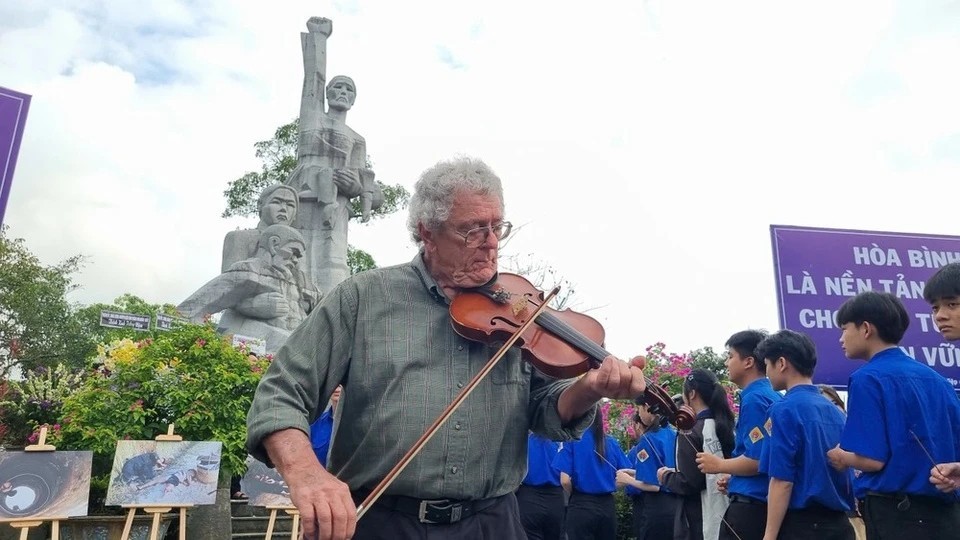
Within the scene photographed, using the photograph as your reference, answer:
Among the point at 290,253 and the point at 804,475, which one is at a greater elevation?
the point at 290,253

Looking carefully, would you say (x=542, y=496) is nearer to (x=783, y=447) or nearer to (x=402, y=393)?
(x=783, y=447)

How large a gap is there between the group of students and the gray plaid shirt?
5.30 feet

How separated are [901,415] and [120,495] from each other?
4.88 meters

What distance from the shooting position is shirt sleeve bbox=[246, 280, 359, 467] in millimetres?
1626

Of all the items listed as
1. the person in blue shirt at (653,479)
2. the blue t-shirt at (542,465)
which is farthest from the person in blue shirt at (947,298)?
the blue t-shirt at (542,465)

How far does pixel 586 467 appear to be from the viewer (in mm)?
6223

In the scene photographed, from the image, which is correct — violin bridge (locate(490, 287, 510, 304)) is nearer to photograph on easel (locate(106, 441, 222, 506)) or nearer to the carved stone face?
photograph on easel (locate(106, 441, 222, 506))

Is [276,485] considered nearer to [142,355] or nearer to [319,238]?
[142,355]

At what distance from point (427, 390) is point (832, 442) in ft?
8.30

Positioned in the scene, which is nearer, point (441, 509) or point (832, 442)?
point (441, 509)

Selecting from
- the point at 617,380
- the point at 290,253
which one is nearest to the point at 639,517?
the point at 617,380

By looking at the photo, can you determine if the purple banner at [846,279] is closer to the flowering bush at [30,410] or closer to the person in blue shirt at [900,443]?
the person in blue shirt at [900,443]

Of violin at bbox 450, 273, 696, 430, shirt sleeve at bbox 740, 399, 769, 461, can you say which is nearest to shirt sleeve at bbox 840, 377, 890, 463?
shirt sleeve at bbox 740, 399, 769, 461

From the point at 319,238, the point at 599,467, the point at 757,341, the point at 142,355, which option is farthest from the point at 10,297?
the point at 757,341
